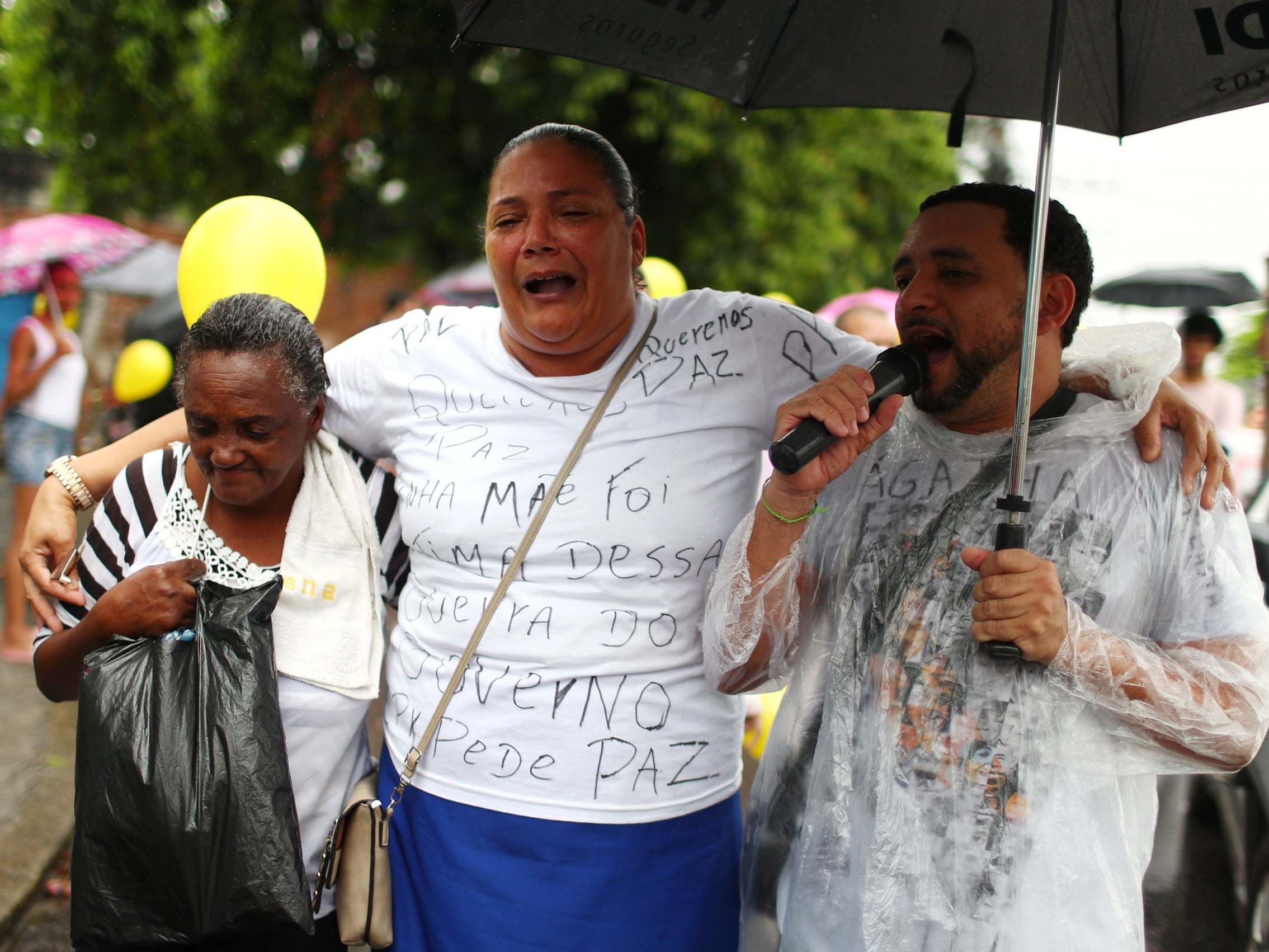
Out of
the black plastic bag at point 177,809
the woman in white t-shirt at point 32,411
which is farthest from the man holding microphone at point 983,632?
the woman in white t-shirt at point 32,411

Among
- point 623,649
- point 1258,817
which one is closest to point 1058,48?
point 623,649

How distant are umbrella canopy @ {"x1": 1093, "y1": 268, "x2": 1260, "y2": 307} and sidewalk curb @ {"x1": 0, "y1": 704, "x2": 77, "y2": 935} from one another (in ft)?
21.5


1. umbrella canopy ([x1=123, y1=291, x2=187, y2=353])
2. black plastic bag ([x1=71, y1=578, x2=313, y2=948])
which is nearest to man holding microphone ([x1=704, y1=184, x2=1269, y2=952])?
black plastic bag ([x1=71, y1=578, x2=313, y2=948])

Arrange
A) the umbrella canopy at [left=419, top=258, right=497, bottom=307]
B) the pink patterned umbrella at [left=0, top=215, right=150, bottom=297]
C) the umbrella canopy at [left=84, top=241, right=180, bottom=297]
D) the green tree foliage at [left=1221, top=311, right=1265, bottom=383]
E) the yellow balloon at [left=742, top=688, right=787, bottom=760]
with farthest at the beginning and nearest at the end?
the green tree foliage at [left=1221, top=311, right=1265, bottom=383]
the umbrella canopy at [left=419, top=258, right=497, bottom=307]
the umbrella canopy at [left=84, top=241, right=180, bottom=297]
the pink patterned umbrella at [left=0, top=215, right=150, bottom=297]
the yellow balloon at [left=742, top=688, right=787, bottom=760]

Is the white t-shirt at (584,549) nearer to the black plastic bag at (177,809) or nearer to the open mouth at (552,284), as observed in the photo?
the open mouth at (552,284)

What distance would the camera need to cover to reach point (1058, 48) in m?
1.61

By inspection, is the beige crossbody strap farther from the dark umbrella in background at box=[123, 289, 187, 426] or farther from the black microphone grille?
the dark umbrella in background at box=[123, 289, 187, 426]

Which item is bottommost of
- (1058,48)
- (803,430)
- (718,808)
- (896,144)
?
(718,808)

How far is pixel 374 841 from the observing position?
1.93 metres

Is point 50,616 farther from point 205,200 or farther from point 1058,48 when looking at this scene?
point 205,200

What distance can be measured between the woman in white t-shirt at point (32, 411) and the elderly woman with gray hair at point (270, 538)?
12.9ft

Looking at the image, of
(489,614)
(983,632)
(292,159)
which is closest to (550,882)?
(489,614)

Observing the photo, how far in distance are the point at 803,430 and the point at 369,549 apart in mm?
902

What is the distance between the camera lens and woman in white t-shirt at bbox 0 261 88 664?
17.4 feet
